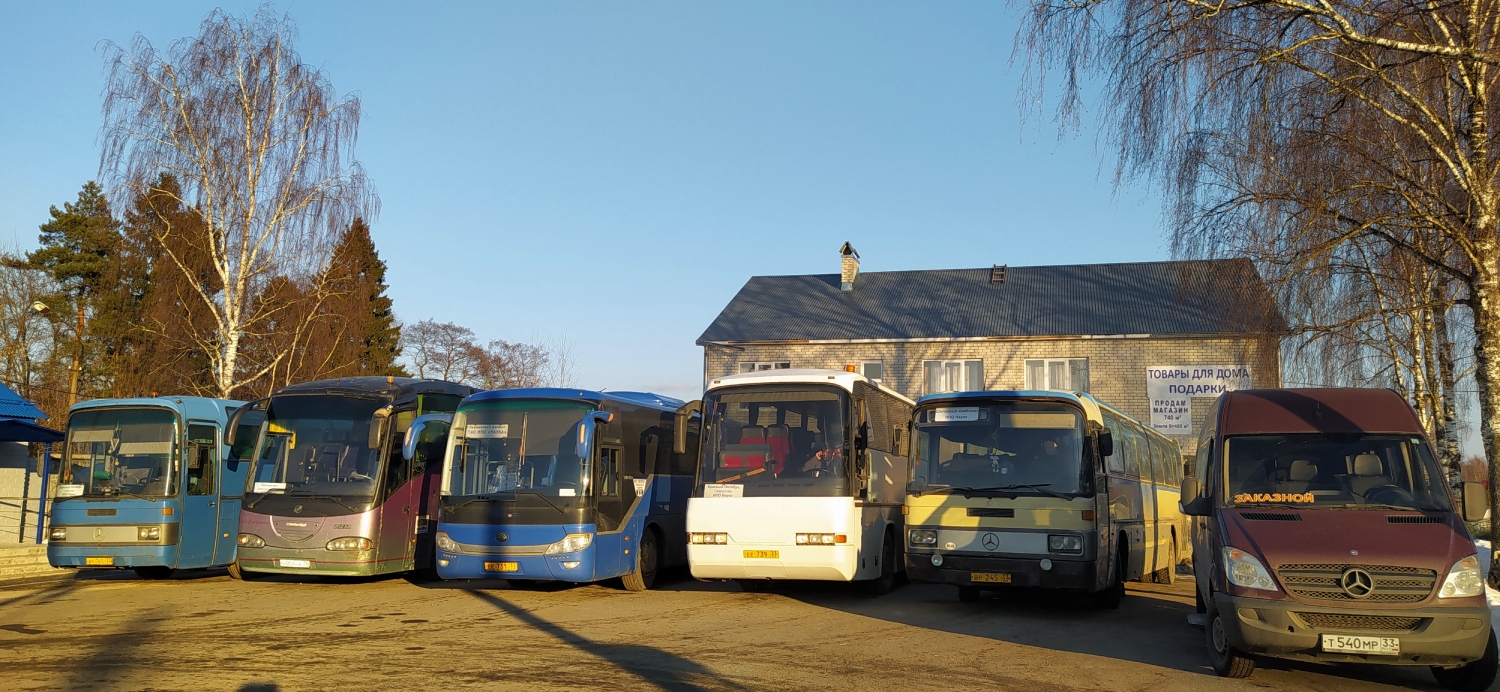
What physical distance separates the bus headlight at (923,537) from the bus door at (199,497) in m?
11.0

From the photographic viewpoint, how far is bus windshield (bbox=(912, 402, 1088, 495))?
1303 centimetres

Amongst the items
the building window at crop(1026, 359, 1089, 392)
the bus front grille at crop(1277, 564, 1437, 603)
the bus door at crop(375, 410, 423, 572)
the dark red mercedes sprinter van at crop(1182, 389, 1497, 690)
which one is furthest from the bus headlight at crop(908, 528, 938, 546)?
the building window at crop(1026, 359, 1089, 392)

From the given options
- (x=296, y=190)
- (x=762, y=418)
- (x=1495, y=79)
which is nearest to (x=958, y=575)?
(x=762, y=418)

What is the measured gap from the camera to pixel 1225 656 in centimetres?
885

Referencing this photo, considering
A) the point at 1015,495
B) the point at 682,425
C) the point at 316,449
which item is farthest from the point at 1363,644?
the point at 316,449

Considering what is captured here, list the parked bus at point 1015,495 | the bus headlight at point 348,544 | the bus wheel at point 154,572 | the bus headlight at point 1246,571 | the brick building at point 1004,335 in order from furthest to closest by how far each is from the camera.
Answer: the brick building at point 1004,335 < the bus wheel at point 154,572 < the bus headlight at point 348,544 < the parked bus at point 1015,495 < the bus headlight at point 1246,571

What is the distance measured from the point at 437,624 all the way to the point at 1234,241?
36.3 feet

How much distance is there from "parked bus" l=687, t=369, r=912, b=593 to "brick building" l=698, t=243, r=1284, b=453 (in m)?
19.8

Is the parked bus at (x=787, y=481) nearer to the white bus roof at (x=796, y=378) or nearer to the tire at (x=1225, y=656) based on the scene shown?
the white bus roof at (x=796, y=378)

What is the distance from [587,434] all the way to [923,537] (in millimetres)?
4741

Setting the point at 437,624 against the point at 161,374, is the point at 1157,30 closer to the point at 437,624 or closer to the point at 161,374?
the point at 437,624

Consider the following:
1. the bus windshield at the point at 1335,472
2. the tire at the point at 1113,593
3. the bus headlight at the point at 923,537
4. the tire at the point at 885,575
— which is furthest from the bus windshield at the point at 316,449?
the bus windshield at the point at 1335,472

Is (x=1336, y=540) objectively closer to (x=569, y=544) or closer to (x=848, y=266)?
(x=569, y=544)

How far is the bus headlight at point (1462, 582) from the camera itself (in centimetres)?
791
